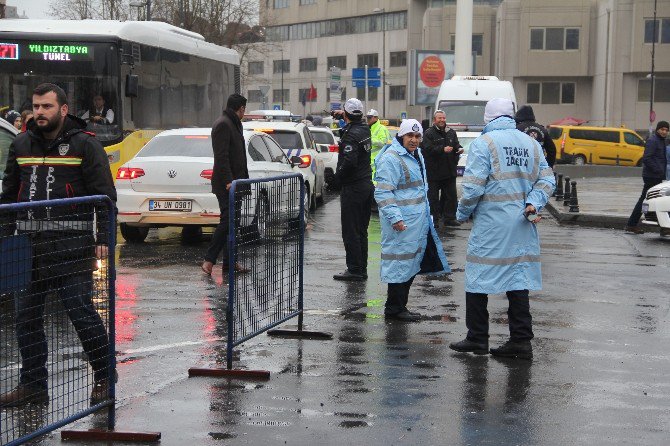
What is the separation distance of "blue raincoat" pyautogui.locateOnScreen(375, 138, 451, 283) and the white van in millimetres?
21307

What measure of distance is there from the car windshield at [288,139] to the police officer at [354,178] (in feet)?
35.8

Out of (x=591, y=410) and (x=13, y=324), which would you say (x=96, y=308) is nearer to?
(x=13, y=324)

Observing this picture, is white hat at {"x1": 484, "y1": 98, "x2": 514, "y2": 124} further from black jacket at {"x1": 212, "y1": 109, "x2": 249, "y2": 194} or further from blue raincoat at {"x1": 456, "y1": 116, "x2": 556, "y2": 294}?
black jacket at {"x1": 212, "y1": 109, "x2": 249, "y2": 194}

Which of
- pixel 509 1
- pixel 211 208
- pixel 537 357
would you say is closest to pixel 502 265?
pixel 537 357

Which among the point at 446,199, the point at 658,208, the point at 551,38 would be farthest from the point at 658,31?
the point at 658,208

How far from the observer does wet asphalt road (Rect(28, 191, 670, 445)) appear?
6.66 metres

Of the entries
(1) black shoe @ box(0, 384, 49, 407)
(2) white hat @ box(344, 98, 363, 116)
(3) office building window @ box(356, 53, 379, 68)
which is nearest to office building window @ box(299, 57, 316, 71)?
(3) office building window @ box(356, 53, 379, 68)

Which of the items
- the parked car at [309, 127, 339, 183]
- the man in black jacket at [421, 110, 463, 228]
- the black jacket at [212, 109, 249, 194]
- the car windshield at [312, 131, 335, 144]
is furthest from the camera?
the car windshield at [312, 131, 335, 144]

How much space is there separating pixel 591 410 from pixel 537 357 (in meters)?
1.67

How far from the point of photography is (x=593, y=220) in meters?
22.0

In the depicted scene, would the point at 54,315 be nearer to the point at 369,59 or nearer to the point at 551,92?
the point at 551,92

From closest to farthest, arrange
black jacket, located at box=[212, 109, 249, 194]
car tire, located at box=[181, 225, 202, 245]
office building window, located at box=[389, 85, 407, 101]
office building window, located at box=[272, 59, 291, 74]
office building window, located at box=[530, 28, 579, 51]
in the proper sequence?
black jacket, located at box=[212, 109, 249, 194]
car tire, located at box=[181, 225, 202, 245]
office building window, located at box=[530, 28, 579, 51]
office building window, located at box=[389, 85, 407, 101]
office building window, located at box=[272, 59, 291, 74]

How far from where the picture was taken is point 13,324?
604cm

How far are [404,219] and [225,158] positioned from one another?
350 centimetres
